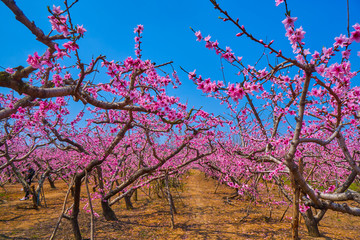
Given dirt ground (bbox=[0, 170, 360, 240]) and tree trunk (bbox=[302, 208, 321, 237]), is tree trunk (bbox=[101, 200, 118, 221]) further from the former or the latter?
tree trunk (bbox=[302, 208, 321, 237])

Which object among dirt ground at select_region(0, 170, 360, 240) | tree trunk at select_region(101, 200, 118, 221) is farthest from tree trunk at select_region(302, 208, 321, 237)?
tree trunk at select_region(101, 200, 118, 221)

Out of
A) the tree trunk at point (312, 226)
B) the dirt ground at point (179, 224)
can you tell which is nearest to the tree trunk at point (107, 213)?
the dirt ground at point (179, 224)

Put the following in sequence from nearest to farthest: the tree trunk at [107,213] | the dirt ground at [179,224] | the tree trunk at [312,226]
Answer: the tree trunk at [312,226] → the dirt ground at [179,224] → the tree trunk at [107,213]

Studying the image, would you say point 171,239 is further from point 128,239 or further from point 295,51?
point 295,51

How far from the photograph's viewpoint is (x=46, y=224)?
875cm

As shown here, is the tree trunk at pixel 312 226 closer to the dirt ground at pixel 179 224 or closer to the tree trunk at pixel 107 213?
the dirt ground at pixel 179 224

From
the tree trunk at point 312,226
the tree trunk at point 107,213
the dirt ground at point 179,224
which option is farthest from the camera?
the tree trunk at point 107,213

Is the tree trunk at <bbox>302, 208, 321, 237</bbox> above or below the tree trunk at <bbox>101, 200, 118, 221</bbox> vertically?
below

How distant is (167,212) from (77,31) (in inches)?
377

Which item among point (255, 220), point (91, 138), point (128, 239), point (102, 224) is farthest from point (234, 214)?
point (91, 138)

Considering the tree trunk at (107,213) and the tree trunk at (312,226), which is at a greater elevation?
the tree trunk at (107,213)

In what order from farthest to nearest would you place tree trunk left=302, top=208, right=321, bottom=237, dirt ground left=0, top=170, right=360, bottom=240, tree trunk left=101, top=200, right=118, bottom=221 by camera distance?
tree trunk left=101, top=200, right=118, bottom=221
dirt ground left=0, top=170, right=360, bottom=240
tree trunk left=302, top=208, right=321, bottom=237

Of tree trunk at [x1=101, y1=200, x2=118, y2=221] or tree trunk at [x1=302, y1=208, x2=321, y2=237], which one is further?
tree trunk at [x1=101, y1=200, x2=118, y2=221]

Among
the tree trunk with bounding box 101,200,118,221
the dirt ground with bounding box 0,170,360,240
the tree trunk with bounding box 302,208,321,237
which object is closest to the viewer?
the tree trunk with bounding box 302,208,321,237
